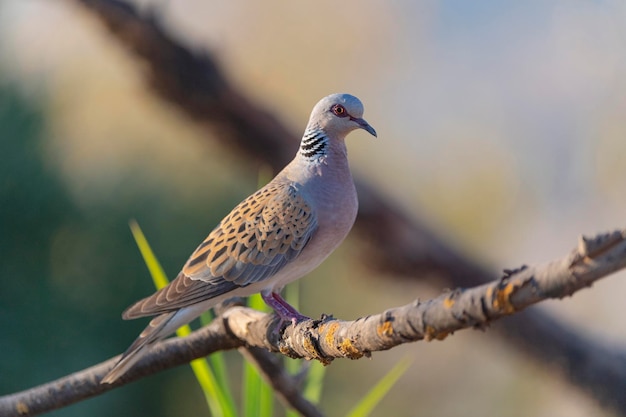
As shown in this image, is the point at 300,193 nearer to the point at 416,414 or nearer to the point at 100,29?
the point at 100,29

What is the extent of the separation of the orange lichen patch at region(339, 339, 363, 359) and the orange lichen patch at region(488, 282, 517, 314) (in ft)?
1.18

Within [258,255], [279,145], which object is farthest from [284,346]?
[279,145]

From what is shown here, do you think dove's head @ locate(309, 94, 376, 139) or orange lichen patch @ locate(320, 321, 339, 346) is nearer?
orange lichen patch @ locate(320, 321, 339, 346)

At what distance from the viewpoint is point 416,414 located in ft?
14.6

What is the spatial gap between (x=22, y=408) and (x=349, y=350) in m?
0.88

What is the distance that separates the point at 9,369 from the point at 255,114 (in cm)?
184

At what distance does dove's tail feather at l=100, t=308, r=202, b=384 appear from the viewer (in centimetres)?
153

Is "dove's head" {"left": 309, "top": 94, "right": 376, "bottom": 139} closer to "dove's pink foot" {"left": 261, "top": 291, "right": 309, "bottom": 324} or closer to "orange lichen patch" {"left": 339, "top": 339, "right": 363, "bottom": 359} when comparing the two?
"dove's pink foot" {"left": 261, "top": 291, "right": 309, "bottom": 324}

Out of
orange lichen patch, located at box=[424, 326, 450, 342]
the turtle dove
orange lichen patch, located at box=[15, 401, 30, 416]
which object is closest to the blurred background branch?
the turtle dove

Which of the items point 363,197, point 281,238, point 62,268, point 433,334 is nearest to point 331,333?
point 433,334

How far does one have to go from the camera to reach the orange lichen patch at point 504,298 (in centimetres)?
76

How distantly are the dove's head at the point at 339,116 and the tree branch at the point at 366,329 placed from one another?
39 cm

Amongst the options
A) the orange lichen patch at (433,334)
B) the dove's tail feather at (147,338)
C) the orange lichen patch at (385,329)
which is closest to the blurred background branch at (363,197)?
the dove's tail feather at (147,338)

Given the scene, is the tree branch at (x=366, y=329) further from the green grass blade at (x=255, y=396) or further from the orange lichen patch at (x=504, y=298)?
the green grass blade at (x=255, y=396)
